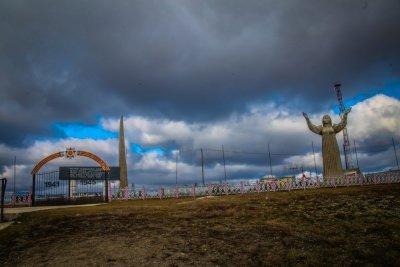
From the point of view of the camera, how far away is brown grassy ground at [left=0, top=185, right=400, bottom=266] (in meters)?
10.7

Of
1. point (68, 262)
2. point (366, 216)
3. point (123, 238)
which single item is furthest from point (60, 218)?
point (366, 216)

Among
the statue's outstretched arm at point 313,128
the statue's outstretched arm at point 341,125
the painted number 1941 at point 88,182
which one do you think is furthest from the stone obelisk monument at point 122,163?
the statue's outstretched arm at point 341,125

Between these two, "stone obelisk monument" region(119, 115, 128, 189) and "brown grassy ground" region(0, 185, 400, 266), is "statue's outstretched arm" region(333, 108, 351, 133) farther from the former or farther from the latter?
"stone obelisk monument" region(119, 115, 128, 189)

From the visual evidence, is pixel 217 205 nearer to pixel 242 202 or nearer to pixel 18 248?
pixel 242 202

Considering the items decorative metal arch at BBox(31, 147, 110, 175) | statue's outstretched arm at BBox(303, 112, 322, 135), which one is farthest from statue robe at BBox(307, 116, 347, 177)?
decorative metal arch at BBox(31, 147, 110, 175)

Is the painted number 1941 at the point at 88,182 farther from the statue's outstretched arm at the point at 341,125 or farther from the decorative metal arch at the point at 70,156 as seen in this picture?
the statue's outstretched arm at the point at 341,125

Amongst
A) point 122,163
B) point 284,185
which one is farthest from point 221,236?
point 122,163

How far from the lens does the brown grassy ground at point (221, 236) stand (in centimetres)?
1066

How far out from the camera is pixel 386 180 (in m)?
31.1

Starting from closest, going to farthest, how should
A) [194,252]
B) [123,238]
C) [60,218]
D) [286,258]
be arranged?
[286,258]
[194,252]
[123,238]
[60,218]

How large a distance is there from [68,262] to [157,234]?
377cm

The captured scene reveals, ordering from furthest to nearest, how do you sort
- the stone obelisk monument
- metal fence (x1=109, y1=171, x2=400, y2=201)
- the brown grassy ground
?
1. the stone obelisk monument
2. metal fence (x1=109, y1=171, x2=400, y2=201)
3. the brown grassy ground

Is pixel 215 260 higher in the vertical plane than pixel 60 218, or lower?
lower

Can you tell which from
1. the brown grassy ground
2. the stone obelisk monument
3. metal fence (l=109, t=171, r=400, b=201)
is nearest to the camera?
the brown grassy ground
